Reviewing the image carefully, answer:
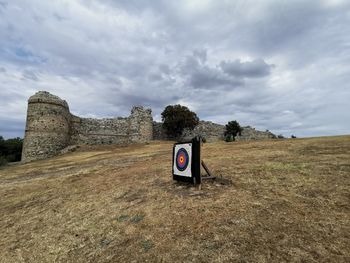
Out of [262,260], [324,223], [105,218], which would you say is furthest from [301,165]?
[105,218]

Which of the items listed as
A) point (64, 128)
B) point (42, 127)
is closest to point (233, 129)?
point (64, 128)

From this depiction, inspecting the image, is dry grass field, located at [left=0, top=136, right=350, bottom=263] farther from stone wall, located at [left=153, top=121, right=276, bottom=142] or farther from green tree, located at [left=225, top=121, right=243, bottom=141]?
green tree, located at [left=225, top=121, right=243, bottom=141]

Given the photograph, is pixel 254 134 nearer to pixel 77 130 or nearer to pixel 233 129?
pixel 233 129

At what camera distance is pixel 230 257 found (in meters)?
3.85

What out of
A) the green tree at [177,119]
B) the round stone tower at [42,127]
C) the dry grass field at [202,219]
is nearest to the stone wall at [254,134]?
the green tree at [177,119]

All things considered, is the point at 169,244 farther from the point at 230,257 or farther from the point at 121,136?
the point at 121,136

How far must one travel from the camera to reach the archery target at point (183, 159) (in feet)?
24.8

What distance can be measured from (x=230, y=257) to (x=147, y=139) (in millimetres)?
31508

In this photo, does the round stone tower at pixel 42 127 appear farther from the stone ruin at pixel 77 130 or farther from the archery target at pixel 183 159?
the archery target at pixel 183 159

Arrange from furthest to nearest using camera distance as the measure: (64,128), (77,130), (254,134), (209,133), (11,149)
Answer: (254,134) → (209,133) → (11,149) → (77,130) → (64,128)

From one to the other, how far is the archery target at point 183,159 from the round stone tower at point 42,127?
947 inches

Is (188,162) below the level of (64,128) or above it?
below

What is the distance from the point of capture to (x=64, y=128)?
98.1ft

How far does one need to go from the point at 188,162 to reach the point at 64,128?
2607 cm
